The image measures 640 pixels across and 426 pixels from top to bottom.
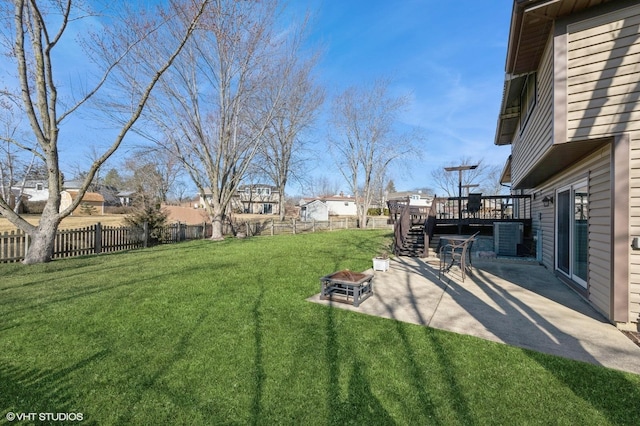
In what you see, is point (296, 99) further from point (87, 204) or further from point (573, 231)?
point (87, 204)

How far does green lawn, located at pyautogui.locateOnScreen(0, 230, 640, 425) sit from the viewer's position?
2.08 meters

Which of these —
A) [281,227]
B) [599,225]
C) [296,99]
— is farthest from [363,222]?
[599,225]

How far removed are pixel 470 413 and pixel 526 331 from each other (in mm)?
2002

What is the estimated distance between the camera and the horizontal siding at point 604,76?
3693 mm

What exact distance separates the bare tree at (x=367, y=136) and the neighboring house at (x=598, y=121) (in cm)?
2058

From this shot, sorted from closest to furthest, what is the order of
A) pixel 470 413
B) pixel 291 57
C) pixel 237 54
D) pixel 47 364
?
1. pixel 470 413
2. pixel 47 364
3. pixel 237 54
4. pixel 291 57

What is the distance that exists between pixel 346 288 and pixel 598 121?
403cm

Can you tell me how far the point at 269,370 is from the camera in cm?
259

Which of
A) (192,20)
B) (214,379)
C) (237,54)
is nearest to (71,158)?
(237,54)

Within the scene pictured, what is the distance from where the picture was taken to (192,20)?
29.0ft

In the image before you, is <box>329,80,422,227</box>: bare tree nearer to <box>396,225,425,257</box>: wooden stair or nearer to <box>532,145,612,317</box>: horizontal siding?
<box>396,225,425,257</box>: wooden stair

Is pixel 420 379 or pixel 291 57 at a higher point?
pixel 291 57

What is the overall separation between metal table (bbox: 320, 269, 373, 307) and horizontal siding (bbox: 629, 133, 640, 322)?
323 centimetres

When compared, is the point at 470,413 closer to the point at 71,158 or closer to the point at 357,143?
the point at 357,143
